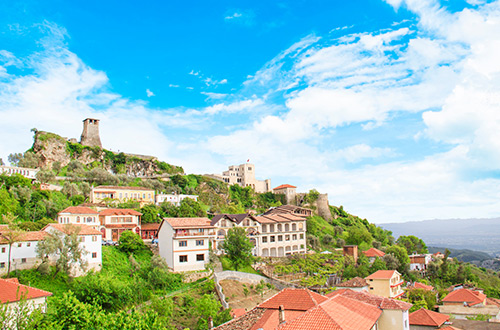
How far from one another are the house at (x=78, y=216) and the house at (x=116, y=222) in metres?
1.93

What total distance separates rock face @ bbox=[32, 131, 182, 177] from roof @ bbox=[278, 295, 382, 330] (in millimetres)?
72189

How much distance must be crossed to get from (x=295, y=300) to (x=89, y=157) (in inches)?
2898

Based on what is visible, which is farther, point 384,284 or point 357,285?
point 384,284

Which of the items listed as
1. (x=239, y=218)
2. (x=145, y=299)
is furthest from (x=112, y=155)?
(x=145, y=299)

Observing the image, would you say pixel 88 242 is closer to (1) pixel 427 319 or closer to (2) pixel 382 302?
(2) pixel 382 302

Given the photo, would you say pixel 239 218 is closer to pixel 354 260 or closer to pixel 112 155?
pixel 354 260

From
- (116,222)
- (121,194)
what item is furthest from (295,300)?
(121,194)

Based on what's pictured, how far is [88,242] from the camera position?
36188 mm

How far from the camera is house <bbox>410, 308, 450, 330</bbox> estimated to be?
2971cm

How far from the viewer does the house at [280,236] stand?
56228 millimetres

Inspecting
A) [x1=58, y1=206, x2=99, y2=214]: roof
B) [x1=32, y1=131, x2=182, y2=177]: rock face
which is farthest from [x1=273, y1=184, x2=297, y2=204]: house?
[x1=58, y1=206, x2=99, y2=214]: roof

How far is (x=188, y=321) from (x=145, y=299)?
524 centimetres

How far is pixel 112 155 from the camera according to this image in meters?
87.8

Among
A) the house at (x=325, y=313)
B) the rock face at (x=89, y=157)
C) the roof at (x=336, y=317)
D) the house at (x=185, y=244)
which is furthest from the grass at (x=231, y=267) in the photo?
the rock face at (x=89, y=157)
